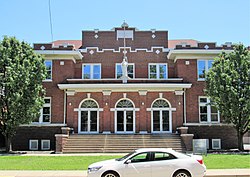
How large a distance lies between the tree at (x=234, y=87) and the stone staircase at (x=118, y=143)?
4378 millimetres

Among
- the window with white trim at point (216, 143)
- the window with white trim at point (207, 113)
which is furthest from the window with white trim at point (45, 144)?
the window with white trim at point (216, 143)

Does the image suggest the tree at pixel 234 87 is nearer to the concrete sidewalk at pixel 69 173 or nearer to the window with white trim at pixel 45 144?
the concrete sidewalk at pixel 69 173

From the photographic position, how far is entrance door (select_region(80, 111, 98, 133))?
28.5 meters

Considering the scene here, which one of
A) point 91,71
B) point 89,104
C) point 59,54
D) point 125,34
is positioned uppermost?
point 125,34

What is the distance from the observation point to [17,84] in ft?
79.0

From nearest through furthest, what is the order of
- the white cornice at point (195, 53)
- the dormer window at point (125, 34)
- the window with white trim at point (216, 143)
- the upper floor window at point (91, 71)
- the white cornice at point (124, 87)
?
1. the white cornice at point (124, 87)
2. the window with white trim at point (216, 143)
3. the white cornice at point (195, 53)
4. the upper floor window at point (91, 71)
5. the dormer window at point (125, 34)

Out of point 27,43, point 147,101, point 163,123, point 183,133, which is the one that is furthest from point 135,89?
point 27,43

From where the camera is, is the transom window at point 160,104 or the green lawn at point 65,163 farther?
the transom window at point 160,104

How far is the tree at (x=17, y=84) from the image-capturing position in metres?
24.0

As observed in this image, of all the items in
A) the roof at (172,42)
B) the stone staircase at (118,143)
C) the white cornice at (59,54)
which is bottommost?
the stone staircase at (118,143)

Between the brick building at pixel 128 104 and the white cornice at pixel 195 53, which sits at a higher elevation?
the white cornice at pixel 195 53

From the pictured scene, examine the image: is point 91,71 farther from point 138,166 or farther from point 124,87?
point 138,166

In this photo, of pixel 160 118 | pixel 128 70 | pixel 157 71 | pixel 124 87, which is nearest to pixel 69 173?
pixel 124 87

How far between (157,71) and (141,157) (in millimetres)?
20862
